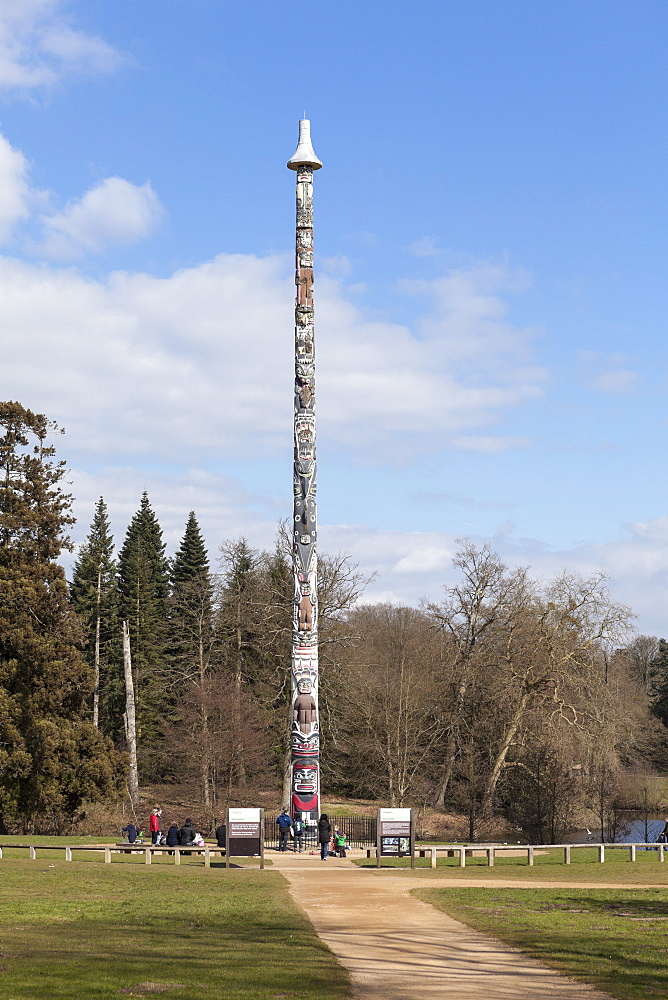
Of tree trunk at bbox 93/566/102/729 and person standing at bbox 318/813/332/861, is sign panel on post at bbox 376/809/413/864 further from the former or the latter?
tree trunk at bbox 93/566/102/729

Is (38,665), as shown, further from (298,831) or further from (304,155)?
(304,155)

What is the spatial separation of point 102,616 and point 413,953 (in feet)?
205

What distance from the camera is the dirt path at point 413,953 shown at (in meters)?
12.7

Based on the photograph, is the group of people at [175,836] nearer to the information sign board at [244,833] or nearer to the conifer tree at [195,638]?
the information sign board at [244,833]

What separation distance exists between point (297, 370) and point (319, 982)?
32.2 metres

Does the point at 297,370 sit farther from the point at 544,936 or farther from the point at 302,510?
the point at 544,936

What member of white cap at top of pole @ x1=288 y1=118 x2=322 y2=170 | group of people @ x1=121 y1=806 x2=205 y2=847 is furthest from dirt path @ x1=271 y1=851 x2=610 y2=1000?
white cap at top of pole @ x1=288 y1=118 x2=322 y2=170

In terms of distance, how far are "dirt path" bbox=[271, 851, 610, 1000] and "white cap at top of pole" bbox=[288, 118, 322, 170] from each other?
100 ft

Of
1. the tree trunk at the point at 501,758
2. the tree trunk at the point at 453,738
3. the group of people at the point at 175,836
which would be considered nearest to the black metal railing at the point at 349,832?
the group of people at the point at 175,836

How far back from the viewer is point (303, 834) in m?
39.0

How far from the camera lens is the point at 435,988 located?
503 inches

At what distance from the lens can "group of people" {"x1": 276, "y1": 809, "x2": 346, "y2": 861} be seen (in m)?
33.8

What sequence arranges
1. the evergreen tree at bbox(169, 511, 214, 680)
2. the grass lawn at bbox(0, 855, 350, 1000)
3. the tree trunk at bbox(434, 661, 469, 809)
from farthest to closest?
the evergreen tree at bbox(169, 511, 214, 680), the tree trunk at bbox(434, 661, 469, 809), the grass lawn at bbox(0, 855, 350, 1000)

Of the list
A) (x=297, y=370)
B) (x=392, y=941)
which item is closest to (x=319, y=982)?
(x=392, y=941)
